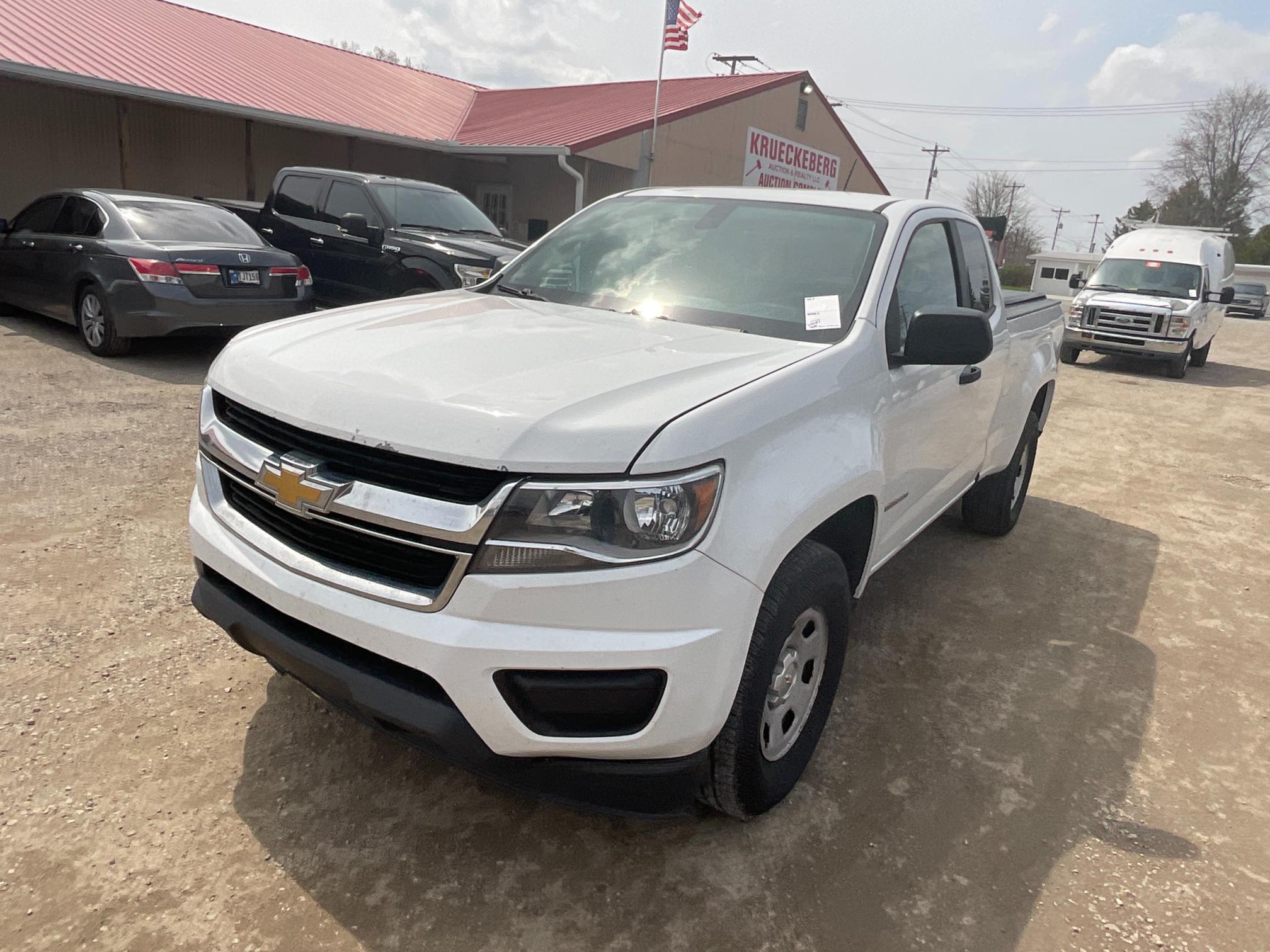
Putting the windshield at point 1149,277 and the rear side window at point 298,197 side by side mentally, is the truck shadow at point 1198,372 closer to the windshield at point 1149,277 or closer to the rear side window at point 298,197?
the windshield at point 1149,277

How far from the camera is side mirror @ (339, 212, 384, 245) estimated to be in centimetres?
895

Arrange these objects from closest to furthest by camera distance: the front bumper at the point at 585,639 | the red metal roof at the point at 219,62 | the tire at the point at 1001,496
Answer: the front bumper at the point at 585,639
the tire at the point at 1001,496
the red metal roof at the point at 219,62

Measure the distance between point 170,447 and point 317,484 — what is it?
403 centimetres

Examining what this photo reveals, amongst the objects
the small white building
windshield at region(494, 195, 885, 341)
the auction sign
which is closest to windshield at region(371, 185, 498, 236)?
windshield at region(494, 195, 885, 341)

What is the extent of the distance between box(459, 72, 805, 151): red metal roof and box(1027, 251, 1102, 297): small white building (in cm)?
3723

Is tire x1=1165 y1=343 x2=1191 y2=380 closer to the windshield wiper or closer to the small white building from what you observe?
the windshield wiper

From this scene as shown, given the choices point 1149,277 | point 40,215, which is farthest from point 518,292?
point 1149,277

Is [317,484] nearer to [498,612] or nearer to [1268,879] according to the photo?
[498,612]

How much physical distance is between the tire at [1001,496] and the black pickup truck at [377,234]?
5.01 m

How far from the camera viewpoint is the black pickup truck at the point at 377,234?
865 centimetres

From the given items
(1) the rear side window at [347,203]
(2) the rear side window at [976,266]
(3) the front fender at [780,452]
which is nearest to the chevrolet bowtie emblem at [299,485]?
(3) the front fender at [780,452]

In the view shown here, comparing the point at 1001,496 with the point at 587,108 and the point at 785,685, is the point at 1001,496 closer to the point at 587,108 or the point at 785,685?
the point at 785,685

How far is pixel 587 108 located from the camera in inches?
822

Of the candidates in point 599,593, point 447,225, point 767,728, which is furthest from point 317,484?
point 447,225
